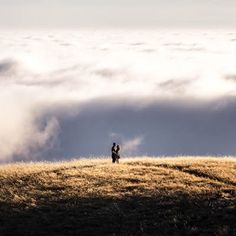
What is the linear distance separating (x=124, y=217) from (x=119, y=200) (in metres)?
2.62

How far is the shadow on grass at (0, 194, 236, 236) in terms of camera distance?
90.2 feet

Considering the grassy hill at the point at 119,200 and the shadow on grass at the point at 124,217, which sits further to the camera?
the grassy hill at the point at 119,200

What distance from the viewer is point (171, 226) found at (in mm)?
27703

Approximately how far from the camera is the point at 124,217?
29.1 meters

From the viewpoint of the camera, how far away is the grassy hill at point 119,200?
2795 centimetres

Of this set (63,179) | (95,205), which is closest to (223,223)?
(95,205)

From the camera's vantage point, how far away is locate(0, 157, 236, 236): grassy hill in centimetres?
2795

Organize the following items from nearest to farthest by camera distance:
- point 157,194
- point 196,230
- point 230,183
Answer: point 196,230
point 157,194
point 230,183

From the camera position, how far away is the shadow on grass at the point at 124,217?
27.5m

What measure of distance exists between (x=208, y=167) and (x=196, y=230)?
1418 centimetres

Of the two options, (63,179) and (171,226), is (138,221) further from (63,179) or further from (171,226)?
(63,179)

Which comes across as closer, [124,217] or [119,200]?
[124,217]

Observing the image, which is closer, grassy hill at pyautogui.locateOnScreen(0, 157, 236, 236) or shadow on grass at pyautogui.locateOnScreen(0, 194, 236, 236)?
shadow on grass at pyautogui.locateOnScreen(0, 194, 236, 236)

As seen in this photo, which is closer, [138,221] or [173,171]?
[138,221]
